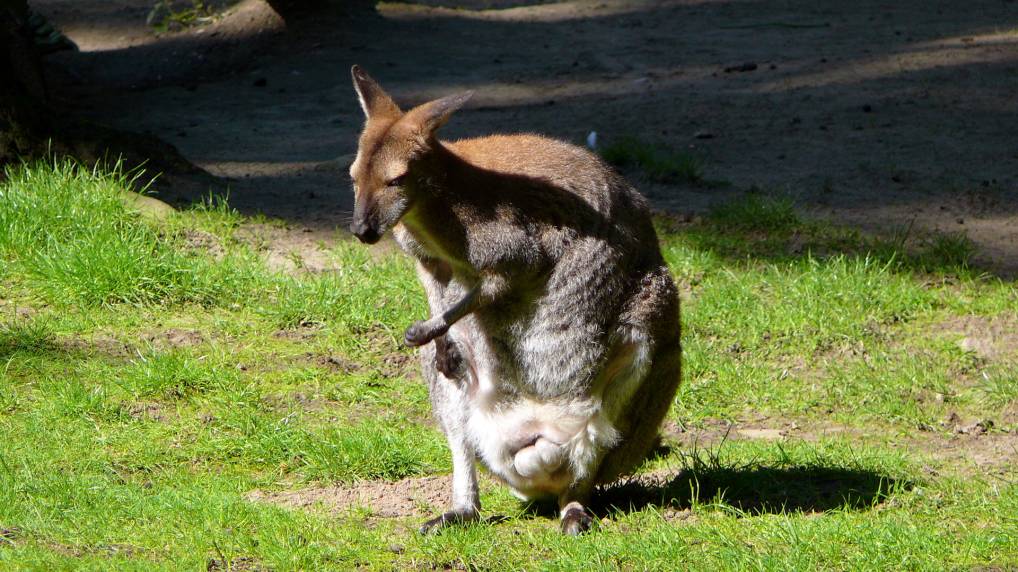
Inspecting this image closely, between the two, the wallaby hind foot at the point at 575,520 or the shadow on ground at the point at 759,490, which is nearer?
the wallaby hind foot at the point at 575,520

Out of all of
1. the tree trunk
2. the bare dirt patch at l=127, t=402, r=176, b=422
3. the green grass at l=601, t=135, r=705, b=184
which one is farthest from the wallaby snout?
the green grass at l=601, t=135, r=705, b=184

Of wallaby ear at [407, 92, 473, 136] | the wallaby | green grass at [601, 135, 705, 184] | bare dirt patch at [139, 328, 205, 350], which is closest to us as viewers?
wallaby ear at [407, 92, 473, 136]

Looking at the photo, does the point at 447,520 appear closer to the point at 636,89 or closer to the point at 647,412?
the point at 647,412

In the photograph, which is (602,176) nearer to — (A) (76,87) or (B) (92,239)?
(B) (92,239)

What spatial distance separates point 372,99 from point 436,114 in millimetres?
392

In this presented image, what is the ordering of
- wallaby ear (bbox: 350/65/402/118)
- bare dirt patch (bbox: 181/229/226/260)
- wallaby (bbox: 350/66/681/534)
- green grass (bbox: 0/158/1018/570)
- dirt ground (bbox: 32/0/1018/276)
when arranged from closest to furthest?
green grass (bbox: 0/158/1018/570), wallaby (bbox: 350/66/681/534), wallaby ear (bbox: 350/65/402/118), bare dirt patch (bbox: 181/229/226/260), dirt ground (bbox: 32/0/1018/276)

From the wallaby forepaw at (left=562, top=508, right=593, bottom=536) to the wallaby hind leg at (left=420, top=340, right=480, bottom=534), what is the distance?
369mm

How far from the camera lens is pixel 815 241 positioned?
7816 mm

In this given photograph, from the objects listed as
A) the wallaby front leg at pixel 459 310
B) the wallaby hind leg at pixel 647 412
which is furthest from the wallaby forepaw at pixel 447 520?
the wallaby front leg at pixel 459 310

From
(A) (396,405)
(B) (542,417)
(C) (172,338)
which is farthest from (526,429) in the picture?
(C) (172,338)

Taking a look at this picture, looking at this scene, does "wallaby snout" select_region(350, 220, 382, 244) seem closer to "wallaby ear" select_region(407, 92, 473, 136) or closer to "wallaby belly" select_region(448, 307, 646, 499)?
"wallaby ear" select_region(407, 92, 473, 136)

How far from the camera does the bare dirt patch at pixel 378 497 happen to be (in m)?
4.90

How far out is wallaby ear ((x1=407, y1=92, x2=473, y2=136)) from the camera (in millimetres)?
4391

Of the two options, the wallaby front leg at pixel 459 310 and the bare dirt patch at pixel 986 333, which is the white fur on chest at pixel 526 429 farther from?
the bare dirt patch at pixel 986 333
